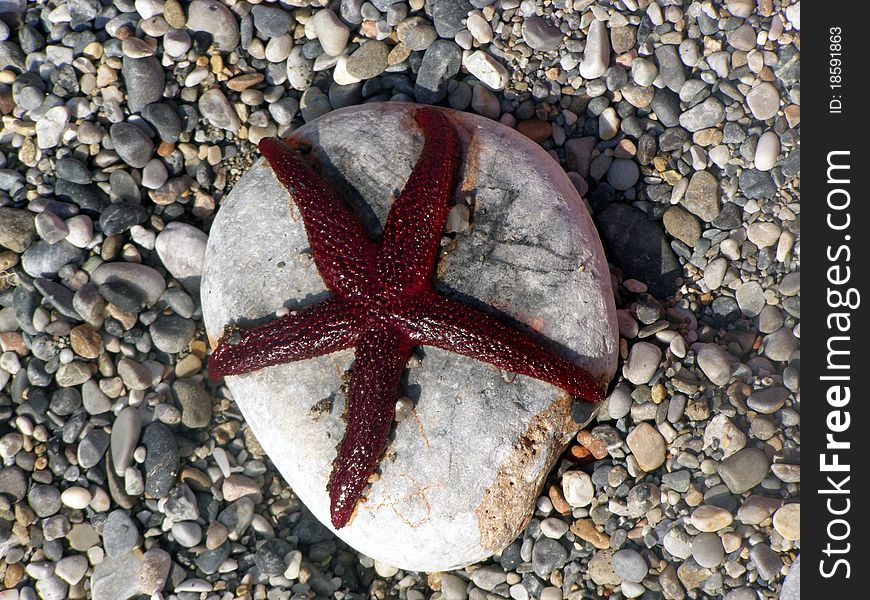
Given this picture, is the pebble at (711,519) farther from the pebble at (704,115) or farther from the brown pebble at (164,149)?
the brown pebble at (164,149)

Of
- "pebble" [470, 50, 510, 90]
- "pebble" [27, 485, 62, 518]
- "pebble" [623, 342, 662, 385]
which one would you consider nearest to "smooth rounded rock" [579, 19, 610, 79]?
"pebble" [470, 50, 510, 90]

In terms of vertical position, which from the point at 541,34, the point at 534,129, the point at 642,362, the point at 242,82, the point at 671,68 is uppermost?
the point at 541,34

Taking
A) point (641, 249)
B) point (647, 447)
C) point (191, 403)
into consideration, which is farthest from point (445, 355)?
point (191, 403)

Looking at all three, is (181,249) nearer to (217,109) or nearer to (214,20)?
(217,109)

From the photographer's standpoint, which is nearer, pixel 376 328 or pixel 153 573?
pixel 376 328

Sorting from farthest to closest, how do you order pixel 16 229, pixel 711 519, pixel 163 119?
pixel 163 119, pixel 16 229, pixel 711 519

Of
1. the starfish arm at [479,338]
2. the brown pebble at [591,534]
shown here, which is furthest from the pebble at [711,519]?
the starfish arm at [479,338]
